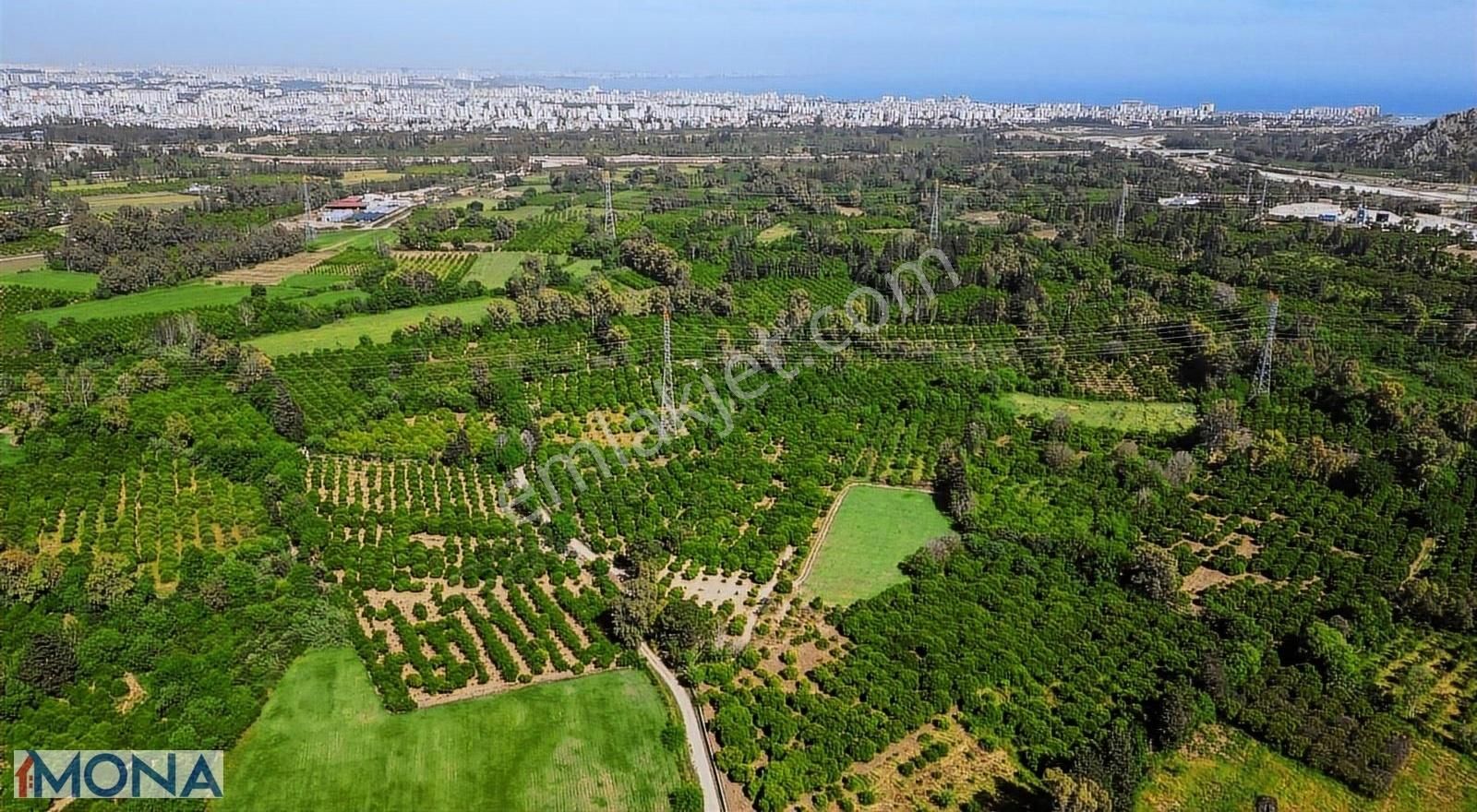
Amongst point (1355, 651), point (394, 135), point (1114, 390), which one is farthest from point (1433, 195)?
point (394, 135)

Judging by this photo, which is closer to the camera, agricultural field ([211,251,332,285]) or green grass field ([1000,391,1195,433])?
green grass field ([1000,391,1195,433])

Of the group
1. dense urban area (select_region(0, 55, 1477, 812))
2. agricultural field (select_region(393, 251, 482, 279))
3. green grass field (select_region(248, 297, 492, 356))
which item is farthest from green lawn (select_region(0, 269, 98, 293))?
agricultural field (select_region(393, 251, 482, 279))

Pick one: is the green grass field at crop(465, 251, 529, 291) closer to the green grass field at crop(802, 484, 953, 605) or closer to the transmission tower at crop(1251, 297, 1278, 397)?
the green grass field at crop(802, 484, 953, 605)

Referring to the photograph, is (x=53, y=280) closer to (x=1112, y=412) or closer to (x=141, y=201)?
(x=141, y=201)

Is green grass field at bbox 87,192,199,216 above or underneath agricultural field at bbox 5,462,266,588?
above

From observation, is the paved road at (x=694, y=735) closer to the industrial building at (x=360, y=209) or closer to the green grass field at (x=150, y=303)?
the green grass field at (x=150, y=303)

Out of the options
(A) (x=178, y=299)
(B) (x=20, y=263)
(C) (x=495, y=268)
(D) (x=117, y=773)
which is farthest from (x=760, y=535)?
(B) (x=20, y=263)
